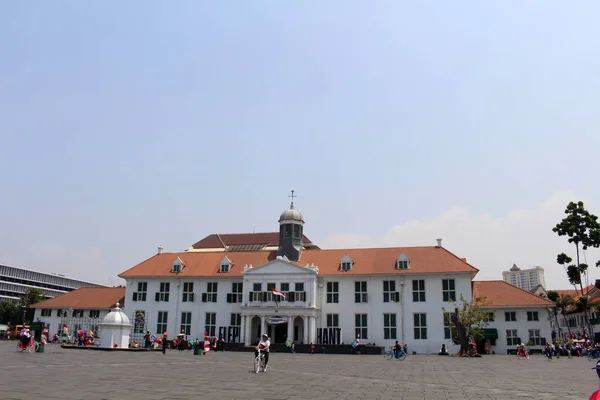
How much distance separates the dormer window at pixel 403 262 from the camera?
5619 cm

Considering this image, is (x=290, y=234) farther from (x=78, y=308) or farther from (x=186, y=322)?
(x=78, y=308)

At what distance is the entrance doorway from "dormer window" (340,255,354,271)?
29.4 feet

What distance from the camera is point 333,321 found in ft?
185

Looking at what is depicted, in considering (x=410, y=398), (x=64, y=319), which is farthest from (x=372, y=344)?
(x=410, y=398)

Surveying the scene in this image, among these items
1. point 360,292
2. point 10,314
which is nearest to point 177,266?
point 360,292

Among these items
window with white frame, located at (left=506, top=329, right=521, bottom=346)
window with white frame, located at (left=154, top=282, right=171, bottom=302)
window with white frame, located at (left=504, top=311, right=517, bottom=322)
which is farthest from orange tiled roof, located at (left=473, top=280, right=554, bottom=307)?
window with white frame, located at (left=154, top=282, right=171, bottom=302)

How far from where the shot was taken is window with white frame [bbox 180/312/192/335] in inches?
2354

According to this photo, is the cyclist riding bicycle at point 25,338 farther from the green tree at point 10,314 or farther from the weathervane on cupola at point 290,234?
the green tree at point 10,314

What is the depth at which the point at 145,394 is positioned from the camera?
1267 cm

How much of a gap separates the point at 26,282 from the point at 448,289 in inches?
4891

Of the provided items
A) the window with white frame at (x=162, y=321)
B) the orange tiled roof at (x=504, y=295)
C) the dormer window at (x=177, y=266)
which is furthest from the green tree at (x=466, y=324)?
the window with white frame at (x=162, y=321)

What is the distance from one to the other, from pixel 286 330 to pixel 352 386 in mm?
41416

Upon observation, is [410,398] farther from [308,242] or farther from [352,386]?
[308,242]

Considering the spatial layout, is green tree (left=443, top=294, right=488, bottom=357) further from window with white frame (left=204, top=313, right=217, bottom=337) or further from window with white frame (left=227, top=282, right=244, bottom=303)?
window with white frame (left=204, top=313, right=217, bottom=337)
